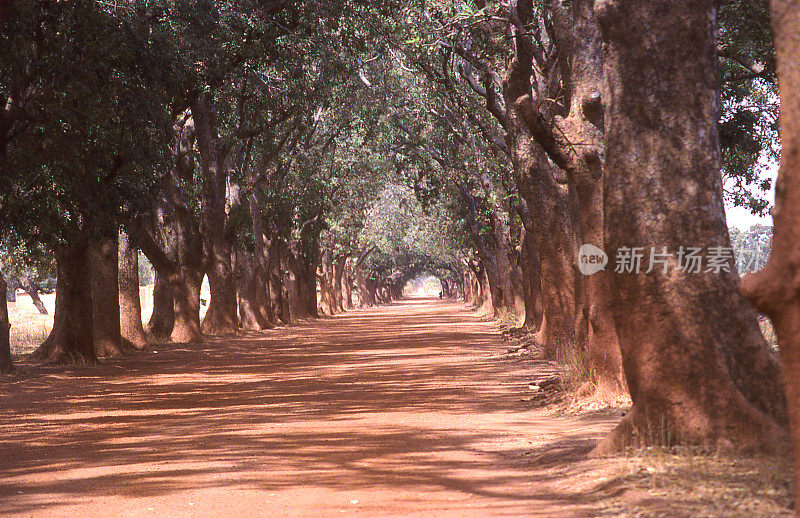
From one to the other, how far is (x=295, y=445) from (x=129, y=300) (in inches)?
612

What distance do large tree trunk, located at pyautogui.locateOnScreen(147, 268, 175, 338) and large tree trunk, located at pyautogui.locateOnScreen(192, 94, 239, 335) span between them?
1862mm

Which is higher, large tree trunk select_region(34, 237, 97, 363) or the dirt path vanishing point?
large tree trunk select_region(34, 237, 97, 363)

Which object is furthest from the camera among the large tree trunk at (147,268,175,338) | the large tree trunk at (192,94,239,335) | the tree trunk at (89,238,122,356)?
the large tree trunk at (147,268,175,338)

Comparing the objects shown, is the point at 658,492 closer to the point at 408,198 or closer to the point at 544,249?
the point at 544,249

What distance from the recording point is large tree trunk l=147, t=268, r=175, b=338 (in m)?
27.6

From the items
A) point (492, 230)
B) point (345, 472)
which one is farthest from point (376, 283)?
point (345, 472)

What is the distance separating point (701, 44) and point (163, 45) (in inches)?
456

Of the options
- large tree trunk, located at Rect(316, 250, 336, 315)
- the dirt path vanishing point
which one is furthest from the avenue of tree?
large tree trunk, located at Rect(316, 250, 336, 315)

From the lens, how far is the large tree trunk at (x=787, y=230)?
14.6 feet

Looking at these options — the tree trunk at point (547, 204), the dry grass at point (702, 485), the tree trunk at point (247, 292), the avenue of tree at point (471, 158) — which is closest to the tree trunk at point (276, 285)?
the avenue of tree at point (471, 158)

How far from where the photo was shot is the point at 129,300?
23.5 metres

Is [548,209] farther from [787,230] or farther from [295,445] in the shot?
[787,230]

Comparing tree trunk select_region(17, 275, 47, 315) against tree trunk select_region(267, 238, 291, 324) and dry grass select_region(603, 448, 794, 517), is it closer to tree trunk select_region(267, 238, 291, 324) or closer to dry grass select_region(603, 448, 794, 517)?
tree trunk select_region(267, 238, 291, 324)

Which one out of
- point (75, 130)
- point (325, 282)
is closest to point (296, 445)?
point (75, 130)
